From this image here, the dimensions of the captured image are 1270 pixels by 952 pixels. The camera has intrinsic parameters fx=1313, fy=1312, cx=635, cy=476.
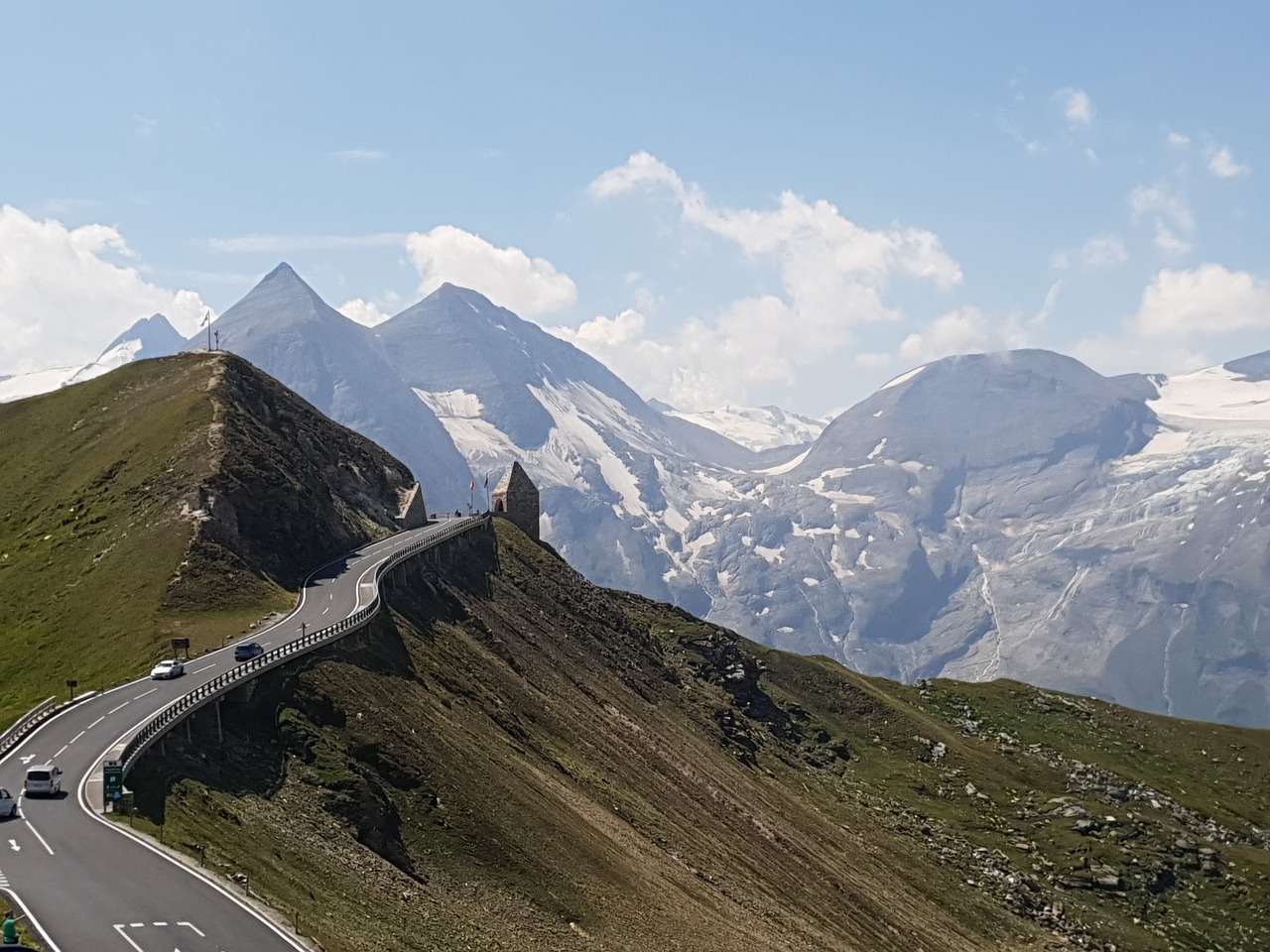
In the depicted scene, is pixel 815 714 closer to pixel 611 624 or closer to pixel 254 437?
pixel 611 624

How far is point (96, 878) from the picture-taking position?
45.0 metres

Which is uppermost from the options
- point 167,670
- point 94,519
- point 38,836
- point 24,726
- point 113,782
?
point 94,519

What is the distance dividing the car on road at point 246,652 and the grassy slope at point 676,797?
357cm

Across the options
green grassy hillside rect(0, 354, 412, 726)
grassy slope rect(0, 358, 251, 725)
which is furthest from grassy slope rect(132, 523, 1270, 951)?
grassy slope rect(0, 358, 251, 725)

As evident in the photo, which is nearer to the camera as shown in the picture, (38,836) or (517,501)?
(38,836)

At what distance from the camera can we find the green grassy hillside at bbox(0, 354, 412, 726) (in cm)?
8619

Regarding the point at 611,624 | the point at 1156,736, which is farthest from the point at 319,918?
the point at 1156,736

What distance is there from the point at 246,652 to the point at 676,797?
4045 centimetres

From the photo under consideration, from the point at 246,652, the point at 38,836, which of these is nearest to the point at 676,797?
the point at 246,652

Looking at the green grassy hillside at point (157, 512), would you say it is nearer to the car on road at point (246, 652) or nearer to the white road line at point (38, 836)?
the car on road at point (246, 652)

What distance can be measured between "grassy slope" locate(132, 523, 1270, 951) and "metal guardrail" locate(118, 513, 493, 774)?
4.11 ft

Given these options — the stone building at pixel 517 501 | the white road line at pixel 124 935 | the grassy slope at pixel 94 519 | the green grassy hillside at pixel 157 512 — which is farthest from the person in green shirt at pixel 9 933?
the stone building at pixel 517 501

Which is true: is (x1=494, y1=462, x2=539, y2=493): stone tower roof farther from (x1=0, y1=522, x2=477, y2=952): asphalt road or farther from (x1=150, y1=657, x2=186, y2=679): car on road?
(x1=0, y1=522, x2=477, y2=952): asphalt road

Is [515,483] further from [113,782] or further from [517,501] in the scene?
[113,782]
